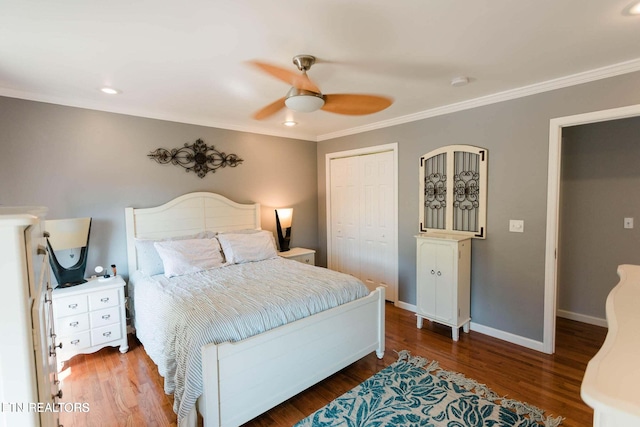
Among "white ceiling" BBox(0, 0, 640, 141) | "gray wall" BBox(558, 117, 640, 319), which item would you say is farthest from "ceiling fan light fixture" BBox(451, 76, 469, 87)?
"gray wall" BBox(558, 117, 640, 319)

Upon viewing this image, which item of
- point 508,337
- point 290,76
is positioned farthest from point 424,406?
point 290,76

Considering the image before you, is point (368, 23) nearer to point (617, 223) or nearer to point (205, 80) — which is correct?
point (205, 80)

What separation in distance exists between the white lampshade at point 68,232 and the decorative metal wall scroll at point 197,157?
1.02 m

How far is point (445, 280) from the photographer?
3.17 m

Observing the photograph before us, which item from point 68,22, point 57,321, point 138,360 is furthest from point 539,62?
point 57,321

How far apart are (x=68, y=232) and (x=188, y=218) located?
1.15 meters

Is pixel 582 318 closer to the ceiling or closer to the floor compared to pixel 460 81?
closer to the floor

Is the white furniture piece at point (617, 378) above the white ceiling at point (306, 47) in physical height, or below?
below

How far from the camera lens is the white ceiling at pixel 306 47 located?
1.58 meters

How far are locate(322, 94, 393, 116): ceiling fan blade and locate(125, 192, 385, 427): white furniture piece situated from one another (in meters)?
1.72

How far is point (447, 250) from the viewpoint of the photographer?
3.12 metres

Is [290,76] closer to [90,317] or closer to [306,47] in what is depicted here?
[306,47]

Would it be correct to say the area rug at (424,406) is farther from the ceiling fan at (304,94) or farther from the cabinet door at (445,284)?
the ceiling fan at (304,94)

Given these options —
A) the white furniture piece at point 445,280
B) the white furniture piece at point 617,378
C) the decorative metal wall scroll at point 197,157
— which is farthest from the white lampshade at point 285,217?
the white furniture piece at point 617,378
